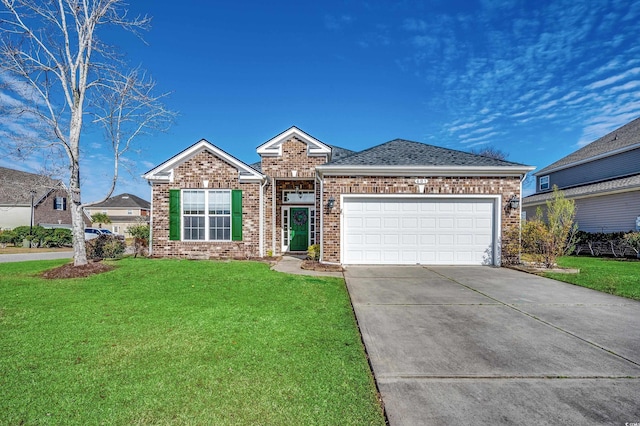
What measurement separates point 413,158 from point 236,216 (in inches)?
277

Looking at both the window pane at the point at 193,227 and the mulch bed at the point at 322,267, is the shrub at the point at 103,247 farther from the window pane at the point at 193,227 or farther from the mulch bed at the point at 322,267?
the mulch bed at the point at 322,267

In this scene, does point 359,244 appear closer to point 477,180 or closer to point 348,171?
point 348,171

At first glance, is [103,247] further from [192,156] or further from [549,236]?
[549,236]

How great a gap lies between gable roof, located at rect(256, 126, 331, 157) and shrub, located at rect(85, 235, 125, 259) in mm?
6933

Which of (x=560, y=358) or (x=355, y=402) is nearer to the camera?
(x=355, y=402)

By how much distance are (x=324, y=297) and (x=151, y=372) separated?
342 centimetres

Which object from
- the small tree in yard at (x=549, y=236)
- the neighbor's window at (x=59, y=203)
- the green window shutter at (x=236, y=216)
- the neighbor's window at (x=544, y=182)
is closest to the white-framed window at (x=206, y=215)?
the green window shutter at (x=236, y=216)

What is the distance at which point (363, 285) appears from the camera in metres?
7.10

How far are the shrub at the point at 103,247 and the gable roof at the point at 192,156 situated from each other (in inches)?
118

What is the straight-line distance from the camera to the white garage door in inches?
397

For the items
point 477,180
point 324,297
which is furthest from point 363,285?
point 477,180

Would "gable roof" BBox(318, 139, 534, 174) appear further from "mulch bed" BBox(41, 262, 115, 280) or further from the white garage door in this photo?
"mulch bed" BBox(41, 262, 115, 280)

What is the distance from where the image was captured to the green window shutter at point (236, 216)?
11.8 metres

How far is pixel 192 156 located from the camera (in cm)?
1181
